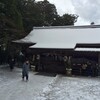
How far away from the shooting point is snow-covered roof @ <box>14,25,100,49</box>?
26956 mm

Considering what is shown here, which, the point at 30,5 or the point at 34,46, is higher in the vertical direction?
the point at 30,5

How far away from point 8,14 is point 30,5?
12.9 m

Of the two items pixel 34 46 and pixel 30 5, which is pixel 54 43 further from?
pixel 30 5

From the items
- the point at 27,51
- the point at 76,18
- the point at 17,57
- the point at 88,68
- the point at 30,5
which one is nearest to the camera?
the point at 88,68

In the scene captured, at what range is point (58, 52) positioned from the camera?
87.4ft

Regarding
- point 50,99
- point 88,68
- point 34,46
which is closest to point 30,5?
point 34,46

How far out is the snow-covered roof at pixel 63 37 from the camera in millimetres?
26956

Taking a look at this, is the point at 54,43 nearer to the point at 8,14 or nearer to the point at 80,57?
the point at 80,57

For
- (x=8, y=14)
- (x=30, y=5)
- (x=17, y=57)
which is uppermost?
(x=30, y=5)

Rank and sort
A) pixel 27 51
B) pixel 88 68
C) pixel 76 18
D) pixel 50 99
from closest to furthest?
pixel 50 99, pixel 88 68, pixel 27 51, pixel 76 18

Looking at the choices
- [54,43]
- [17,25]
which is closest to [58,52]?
[54,43]

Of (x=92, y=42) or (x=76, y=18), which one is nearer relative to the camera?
(x=92, y=42)

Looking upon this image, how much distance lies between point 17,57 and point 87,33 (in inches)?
364

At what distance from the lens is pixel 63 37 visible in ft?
96.1
